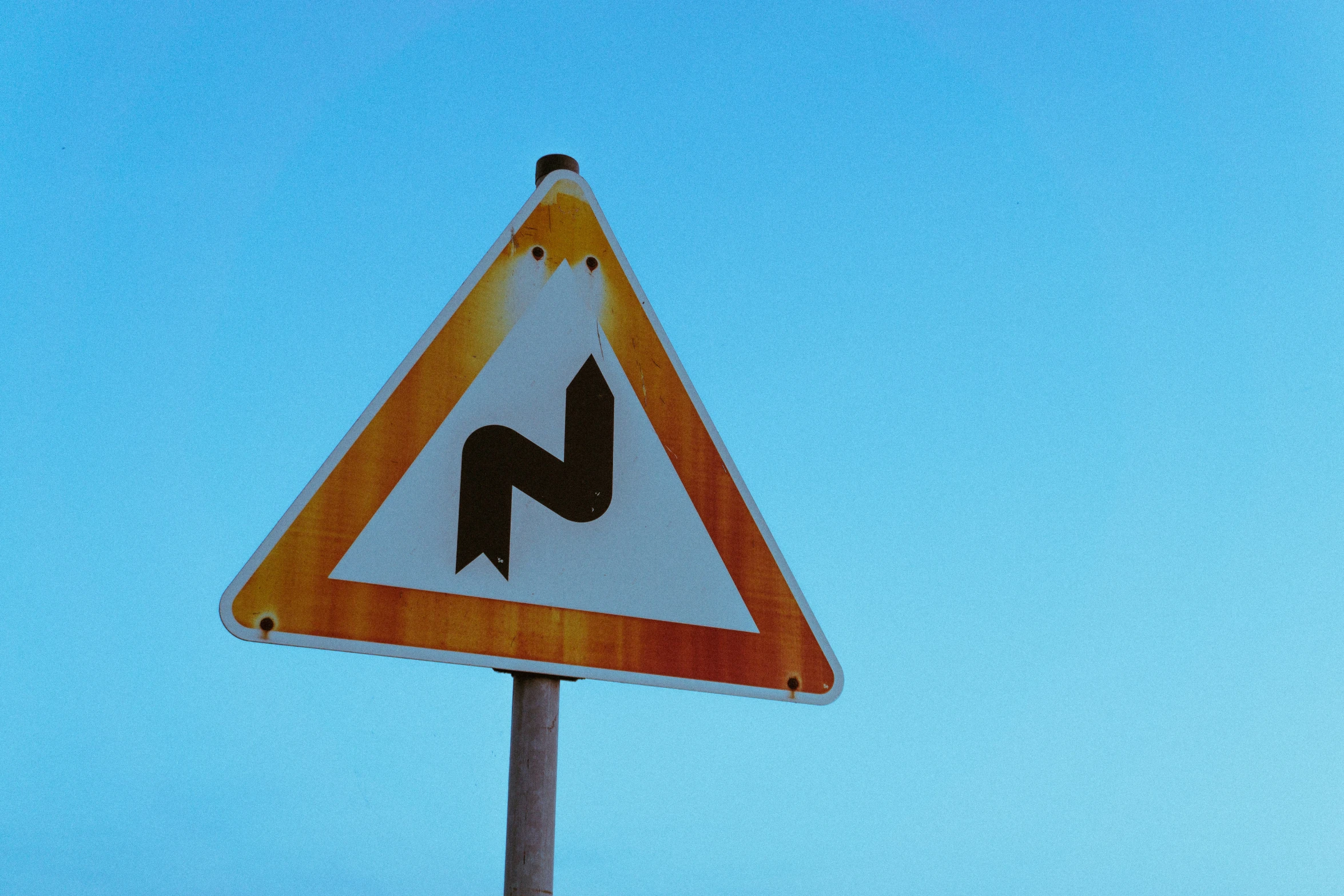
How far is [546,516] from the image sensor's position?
5.21 ft

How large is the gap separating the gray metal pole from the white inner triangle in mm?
141

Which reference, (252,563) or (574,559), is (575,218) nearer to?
(574,559)

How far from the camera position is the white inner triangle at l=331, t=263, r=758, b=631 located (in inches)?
60.0

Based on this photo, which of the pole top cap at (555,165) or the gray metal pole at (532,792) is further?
the pole top cap at (555,165)

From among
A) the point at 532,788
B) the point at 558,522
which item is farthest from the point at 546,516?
the point at 532,788

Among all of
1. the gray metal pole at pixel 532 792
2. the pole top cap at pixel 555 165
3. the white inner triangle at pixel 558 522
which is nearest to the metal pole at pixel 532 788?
the gray metal pole at pixel 532 792

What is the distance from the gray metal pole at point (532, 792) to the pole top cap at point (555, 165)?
86 centimetres

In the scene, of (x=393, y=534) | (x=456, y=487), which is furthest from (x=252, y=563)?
(x=456, y=487)

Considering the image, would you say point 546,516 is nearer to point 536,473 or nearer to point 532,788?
point 536,473

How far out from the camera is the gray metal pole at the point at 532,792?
1.39 m

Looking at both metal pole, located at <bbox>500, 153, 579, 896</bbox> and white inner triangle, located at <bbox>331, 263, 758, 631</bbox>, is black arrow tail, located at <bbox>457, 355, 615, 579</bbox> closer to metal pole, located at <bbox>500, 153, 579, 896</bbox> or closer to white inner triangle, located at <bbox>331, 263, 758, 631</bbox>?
white inner triangle, located at <bbox>331, 263, 758, 631</bbox>

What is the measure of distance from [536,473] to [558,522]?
0.27ft

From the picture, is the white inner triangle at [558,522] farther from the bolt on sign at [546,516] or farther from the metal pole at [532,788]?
the metal pole at [532,788]

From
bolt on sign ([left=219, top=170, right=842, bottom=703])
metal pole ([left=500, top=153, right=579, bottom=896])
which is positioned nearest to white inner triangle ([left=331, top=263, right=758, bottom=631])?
bolt on sign ([left=219, top=170, right=842, bottom=703])
